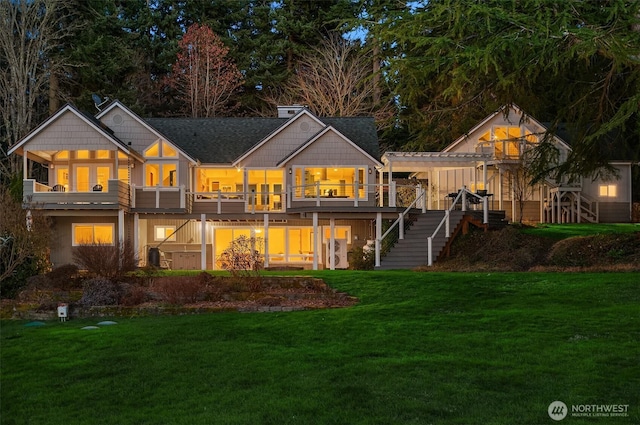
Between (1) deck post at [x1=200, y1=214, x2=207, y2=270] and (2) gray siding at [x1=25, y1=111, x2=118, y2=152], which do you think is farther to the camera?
(2) gray siding at [x1=25, y1=111, x2=118, y2=152]

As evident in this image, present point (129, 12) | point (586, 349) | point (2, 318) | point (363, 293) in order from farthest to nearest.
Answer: point (129, 12)
point (363, 293)
point (2, 318)
point (586, 349)

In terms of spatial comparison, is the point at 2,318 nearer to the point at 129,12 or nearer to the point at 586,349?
the point at 586,349

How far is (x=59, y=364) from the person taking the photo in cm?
1107

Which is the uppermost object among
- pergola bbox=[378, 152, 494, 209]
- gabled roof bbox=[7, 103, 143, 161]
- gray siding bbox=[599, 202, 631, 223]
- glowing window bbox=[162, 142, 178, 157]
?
gabled roof bbox=[7, 103, 143, 161]

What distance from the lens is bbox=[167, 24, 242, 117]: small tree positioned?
4681 cm

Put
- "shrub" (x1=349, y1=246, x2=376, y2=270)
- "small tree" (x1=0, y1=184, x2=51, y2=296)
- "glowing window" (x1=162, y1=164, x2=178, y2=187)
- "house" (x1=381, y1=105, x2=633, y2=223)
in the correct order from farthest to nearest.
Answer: "house" (x1=381, y1=105, x2=633, y2=223) → "glowing window" (x1=162, y1=164, x2=178, y2=187) → "shrub" (x1=349, y1=246, x2=376, y2=270) → "small tree" (x1=0, y1=184, x2=51, y2=296)

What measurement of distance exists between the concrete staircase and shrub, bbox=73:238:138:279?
30.4ft

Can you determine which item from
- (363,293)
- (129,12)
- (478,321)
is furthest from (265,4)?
(478,321)

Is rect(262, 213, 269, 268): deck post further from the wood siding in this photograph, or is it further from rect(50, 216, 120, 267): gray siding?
rect(50, 216, 120, 267): gray siding

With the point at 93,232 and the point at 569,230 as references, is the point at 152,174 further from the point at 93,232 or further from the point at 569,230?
the point at 569,230

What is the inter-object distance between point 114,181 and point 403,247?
11.8 meters

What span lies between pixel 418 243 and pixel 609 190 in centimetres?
1725

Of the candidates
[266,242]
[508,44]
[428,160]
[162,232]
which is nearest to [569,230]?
[428,160]

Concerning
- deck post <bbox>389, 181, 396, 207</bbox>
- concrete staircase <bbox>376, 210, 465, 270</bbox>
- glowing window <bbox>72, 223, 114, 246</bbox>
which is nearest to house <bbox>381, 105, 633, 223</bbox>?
deck post <bbox>389, 181, 396, 207</bbox>
